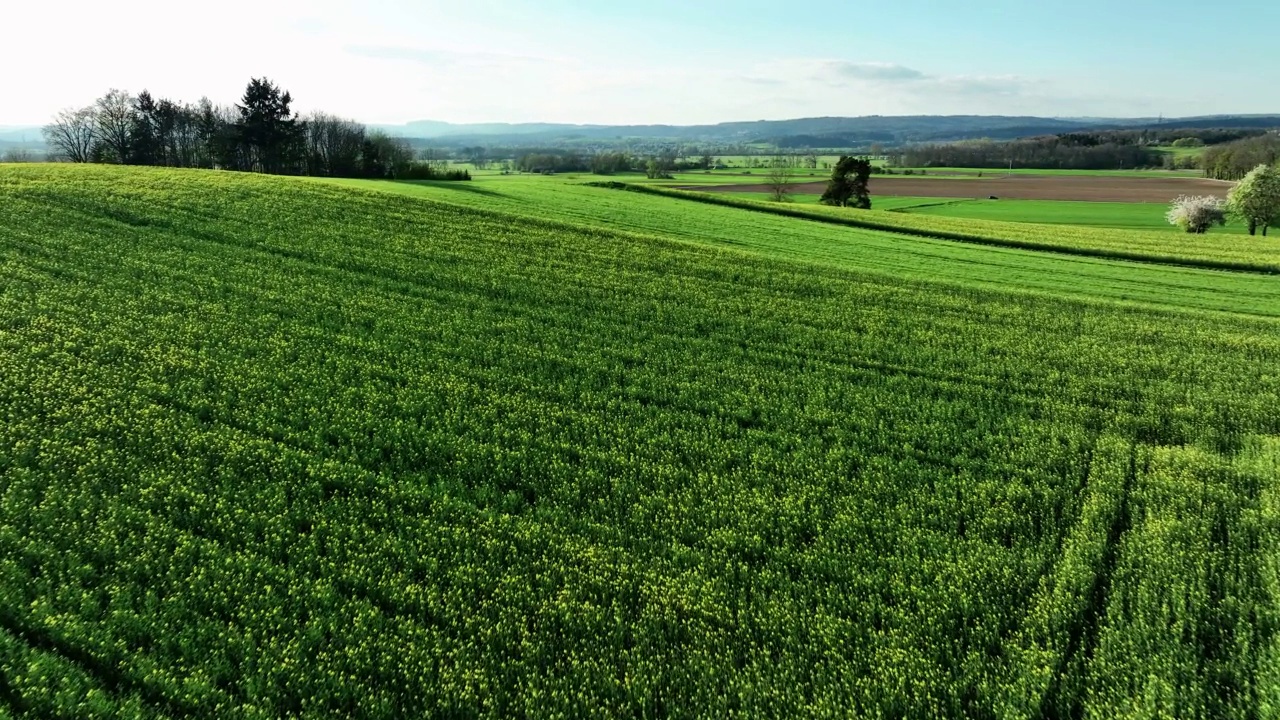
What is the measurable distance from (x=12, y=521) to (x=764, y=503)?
30.4ft

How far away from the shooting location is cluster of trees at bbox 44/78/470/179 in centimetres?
6525

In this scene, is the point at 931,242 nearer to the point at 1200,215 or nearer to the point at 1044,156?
the point at 1200,215

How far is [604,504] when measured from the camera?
8859 millimetres

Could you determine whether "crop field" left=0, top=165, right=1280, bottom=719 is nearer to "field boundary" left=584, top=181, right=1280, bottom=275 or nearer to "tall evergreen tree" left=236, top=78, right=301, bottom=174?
"field boundary" left=584, top=181, right=1280, bottom=275

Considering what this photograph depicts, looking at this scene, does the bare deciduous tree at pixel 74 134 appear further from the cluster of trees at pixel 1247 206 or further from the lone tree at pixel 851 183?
the cluster of trees at pixel 1247 206

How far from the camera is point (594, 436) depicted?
10.7 meters

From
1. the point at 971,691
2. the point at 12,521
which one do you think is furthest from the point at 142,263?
the point at 971,691

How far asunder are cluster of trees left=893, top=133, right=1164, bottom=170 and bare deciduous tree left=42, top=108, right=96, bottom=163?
440 ft

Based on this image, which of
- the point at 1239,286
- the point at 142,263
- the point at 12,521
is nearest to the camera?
the point at 12,521

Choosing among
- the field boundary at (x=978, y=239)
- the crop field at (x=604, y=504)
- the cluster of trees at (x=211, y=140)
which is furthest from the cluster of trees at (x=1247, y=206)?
the cluster of trees at (x=211, y=140)

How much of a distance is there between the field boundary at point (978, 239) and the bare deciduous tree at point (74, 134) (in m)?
57.1

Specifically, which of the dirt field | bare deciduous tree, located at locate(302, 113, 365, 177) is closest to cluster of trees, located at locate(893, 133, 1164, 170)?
the dirt field

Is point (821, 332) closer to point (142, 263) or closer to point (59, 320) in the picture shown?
point (59, 320)

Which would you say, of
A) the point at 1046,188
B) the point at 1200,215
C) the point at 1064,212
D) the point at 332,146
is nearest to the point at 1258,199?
the point at 1200,215
